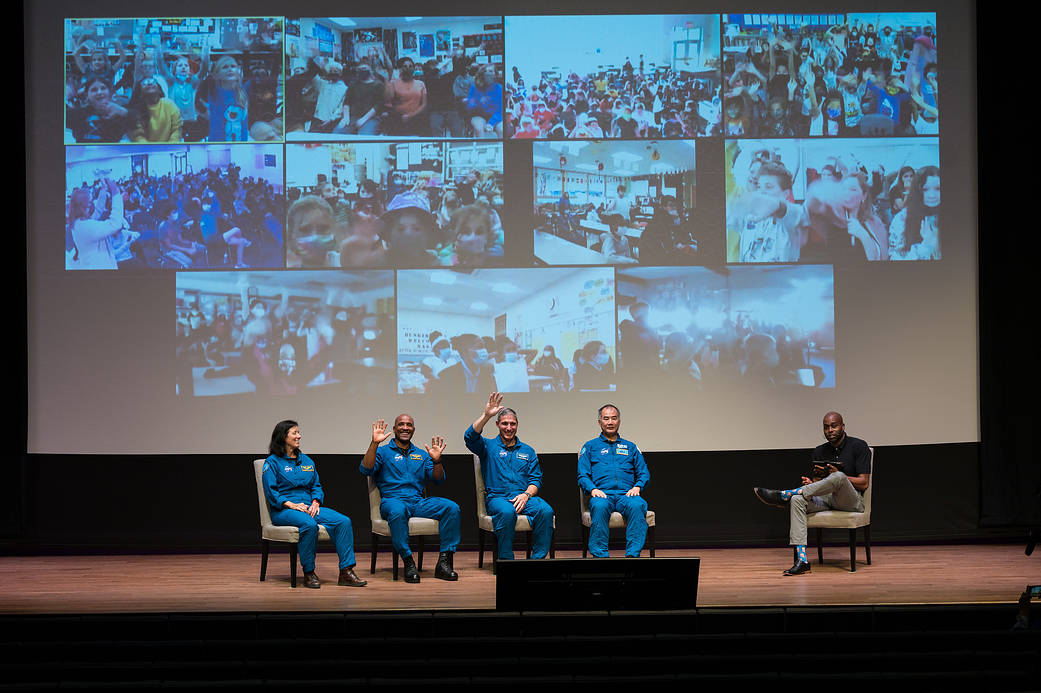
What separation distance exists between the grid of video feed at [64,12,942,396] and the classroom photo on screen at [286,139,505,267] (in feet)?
0.05

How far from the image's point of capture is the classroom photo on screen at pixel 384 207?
6633 mm

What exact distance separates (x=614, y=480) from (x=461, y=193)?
84.9 inches

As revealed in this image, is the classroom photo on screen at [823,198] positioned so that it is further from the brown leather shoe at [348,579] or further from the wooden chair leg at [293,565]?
the wooden chair leg at [293,565]

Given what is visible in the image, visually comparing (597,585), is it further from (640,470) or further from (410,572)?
(640,470)

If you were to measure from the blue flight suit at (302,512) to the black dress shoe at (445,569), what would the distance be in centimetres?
50

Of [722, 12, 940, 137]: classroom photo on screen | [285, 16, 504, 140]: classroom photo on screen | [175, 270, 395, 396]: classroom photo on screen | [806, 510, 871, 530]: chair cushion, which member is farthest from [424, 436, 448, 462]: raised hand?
[722, 12, 940, 137]: classroom photo on screen

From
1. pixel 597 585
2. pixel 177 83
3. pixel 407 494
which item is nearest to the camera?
pixel 597 585

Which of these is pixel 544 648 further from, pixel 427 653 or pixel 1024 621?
pixel 1024 621

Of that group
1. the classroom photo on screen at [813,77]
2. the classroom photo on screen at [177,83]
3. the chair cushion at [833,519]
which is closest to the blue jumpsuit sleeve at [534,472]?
the chair cushion at [833,519]

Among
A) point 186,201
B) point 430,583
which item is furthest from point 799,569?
point 186,201

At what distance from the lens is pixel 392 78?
21.8 ft

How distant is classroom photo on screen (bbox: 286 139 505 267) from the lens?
6633 millimetres

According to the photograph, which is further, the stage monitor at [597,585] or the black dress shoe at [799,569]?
the black dress shoe at [799,569]

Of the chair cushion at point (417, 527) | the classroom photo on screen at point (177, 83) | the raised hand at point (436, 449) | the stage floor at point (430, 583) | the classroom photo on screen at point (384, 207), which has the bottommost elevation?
the stage floor at point (430, 583)
